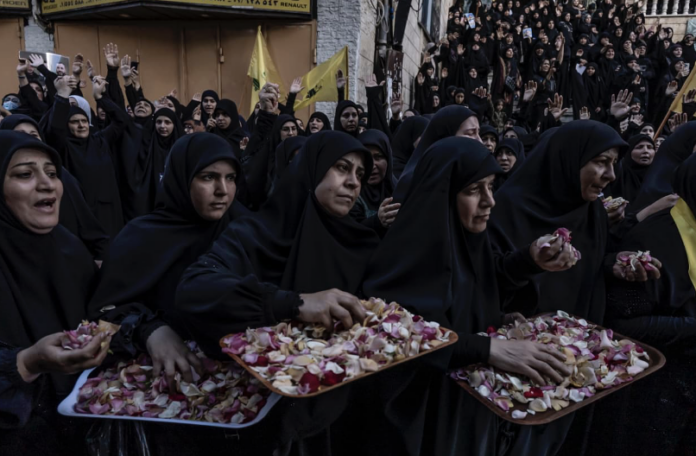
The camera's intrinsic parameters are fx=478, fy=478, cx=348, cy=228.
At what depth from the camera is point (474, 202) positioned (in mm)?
1761

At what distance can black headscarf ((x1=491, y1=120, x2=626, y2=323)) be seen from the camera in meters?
2.16

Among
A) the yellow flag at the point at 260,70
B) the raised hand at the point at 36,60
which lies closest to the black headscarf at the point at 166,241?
the raised hand at the point at 36,60

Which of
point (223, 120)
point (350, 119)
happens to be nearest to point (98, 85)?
point (223, 120)

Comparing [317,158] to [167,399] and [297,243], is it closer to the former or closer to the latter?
[297,243]

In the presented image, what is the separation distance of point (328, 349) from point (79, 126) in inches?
176

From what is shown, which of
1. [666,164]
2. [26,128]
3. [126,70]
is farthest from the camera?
[126,70]

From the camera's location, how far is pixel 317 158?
204 centimetres

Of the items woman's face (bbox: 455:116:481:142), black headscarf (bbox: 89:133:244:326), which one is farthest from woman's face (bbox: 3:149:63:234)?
woman's face (bbox: 455:116:481:142)

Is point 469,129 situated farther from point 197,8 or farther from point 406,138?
point 197,8

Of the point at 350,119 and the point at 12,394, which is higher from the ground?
the point at 350,119

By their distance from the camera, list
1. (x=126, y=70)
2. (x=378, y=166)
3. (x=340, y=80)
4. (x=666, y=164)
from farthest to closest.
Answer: (x=340, y=80) < (x=126, y=70) < (x=378, y=166) < (x=666, y=164)

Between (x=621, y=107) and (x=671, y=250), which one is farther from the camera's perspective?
(x=621, y=107)

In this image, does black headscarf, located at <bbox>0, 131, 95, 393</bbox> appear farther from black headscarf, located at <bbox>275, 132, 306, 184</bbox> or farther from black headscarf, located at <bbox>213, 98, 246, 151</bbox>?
black headscarf, located at <bbox>213, 98, 246, 151</bbox>

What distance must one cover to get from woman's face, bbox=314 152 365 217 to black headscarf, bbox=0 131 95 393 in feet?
3.21
